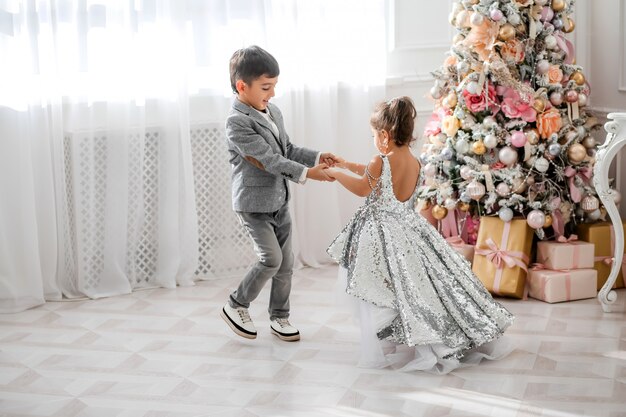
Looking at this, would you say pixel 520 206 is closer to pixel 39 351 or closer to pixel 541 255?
pixel 541 255

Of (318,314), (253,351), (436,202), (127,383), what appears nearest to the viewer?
(127,383)

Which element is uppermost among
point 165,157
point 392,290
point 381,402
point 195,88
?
point 195,88

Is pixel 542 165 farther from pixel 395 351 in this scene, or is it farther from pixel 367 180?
pixel 395 351

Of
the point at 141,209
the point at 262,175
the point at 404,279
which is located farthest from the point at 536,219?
the point at 141,209

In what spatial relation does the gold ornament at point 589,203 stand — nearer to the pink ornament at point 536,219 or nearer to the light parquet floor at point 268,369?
the pink ornament at point 536,219

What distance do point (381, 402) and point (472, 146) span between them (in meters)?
1.55

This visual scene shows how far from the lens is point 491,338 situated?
3.49 metres

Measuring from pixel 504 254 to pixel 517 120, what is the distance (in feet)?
2.04

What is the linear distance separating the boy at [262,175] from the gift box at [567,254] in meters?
1.27

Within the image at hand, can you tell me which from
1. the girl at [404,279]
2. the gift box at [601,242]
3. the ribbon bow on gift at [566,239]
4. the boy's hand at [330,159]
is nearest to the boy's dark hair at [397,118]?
the girl at [404,279]

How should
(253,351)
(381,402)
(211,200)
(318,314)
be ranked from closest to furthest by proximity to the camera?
(381,402) → (253,351) → (318,314) → (211,200)

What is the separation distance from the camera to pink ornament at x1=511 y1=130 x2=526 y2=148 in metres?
4.16

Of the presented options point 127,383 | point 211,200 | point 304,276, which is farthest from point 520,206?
point 127,383

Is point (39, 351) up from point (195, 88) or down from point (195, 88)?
down
